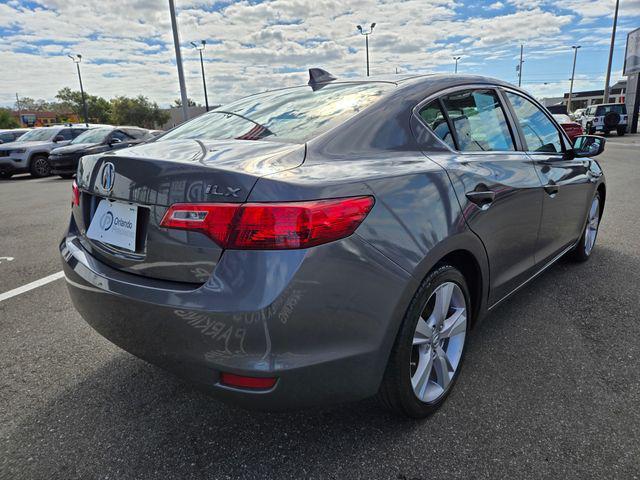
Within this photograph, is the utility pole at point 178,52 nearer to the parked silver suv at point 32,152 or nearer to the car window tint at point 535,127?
the parked silver suv at point 32,152

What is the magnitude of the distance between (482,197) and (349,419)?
4.03 ft

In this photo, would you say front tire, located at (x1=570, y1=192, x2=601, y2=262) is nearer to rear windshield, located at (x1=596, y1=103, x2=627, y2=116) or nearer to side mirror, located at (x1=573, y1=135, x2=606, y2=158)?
side mirror, located at (x1=573, y1=135, x2=606, y2=158)

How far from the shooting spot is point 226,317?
1.59 metres

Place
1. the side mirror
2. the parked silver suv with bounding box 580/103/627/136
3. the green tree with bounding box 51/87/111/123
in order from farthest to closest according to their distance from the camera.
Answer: the green tree with bounding box 51/87/111/123 → the parked silver suv with bounding box 580/103/627/136 → the side mirror

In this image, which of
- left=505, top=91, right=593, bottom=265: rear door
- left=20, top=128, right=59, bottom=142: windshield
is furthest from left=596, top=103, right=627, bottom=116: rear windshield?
left=505, top=91, right=593, bottom=265: rear door

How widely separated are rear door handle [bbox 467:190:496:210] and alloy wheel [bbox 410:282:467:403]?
1.35 ft

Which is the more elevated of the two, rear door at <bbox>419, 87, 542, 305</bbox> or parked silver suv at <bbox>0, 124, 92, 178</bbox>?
rear door at <bbox>419, 87, 542, 305</bbox>

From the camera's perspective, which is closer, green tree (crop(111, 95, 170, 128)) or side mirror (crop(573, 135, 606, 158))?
side mirror (crop(573, 135, 606, 158))

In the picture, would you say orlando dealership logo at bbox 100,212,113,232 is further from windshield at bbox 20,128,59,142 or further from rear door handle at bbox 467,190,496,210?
windshield at bbox 20,128,59,142

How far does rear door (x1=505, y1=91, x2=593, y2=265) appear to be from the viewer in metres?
3.04

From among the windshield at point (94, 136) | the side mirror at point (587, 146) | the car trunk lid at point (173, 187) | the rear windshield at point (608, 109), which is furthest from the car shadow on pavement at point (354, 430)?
the rear windshield at point (608, 109)

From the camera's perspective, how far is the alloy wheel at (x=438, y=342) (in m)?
2.10

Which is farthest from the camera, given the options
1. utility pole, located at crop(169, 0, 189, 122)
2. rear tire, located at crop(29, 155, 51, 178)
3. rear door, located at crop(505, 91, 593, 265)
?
utility pole, located at crop(169, 0, 189, 122)

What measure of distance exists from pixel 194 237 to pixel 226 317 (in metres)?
0.31
